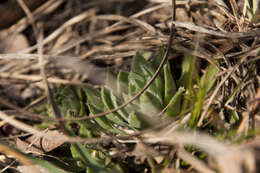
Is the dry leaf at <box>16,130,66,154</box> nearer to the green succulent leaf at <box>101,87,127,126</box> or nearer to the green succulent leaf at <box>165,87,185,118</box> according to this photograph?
the green succulent leaf at <box>101,87,127,126</box>

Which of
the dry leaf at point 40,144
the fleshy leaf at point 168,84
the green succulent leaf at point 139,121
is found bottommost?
the dry leaf at point 40,144

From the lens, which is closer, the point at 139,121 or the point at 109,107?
the point at 139,121

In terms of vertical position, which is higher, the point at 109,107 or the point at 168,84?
the point at 168,84

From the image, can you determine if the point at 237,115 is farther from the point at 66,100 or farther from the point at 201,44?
the point at 66,100

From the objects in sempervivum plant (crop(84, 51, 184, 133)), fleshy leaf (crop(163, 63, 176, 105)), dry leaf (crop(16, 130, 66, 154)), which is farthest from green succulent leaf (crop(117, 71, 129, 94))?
dry leaf (crop(16, 130, 66, 154))

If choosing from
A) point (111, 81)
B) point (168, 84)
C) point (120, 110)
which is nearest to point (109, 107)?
point (120, 110)

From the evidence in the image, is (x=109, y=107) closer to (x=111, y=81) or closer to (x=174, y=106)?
(x=111, y=81)

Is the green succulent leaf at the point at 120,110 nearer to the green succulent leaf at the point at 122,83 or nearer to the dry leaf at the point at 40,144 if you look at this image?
the green succulent leaf at the point at 122,83

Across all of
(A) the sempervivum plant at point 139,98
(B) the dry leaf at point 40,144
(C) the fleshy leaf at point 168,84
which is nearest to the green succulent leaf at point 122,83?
(A) the sempervivum plant at point 139,98
